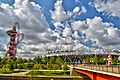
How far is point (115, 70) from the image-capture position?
37531 mm

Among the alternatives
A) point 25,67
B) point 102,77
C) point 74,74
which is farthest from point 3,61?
point 102,77

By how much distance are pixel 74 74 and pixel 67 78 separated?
37.5 feet

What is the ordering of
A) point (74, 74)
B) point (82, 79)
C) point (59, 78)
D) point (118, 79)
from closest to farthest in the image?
point (118, 79)
point (82, 79)
point (59, 78)
point (74, 74)

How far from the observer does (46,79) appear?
343 ft

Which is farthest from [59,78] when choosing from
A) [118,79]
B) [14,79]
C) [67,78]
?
[118,79]

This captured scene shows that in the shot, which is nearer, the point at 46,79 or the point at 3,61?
the point at 46,79

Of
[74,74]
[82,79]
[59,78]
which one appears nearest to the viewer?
[82,79]

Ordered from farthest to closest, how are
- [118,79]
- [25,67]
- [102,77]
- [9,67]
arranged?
[25,67], [9,67], [102,77], [118,79]

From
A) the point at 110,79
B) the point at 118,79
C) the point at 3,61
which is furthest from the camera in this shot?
the point at 3,61

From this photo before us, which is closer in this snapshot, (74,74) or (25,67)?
(74,74)

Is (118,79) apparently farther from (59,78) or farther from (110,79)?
(59,78)

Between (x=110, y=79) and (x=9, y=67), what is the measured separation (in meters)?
123

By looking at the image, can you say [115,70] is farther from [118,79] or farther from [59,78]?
[59,78]

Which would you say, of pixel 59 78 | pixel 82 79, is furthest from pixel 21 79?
pixel 82 79
